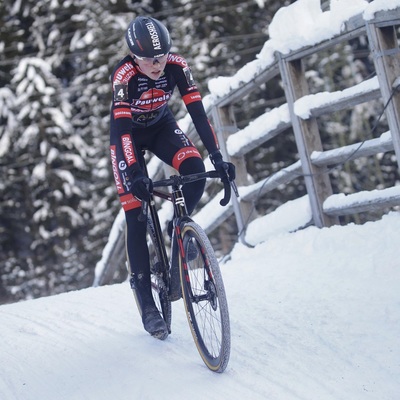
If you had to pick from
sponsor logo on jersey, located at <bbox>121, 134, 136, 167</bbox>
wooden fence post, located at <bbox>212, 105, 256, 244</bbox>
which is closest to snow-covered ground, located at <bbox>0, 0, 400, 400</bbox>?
wooden fence post, located at <bbox>212, 105, 256, 244</bbox>

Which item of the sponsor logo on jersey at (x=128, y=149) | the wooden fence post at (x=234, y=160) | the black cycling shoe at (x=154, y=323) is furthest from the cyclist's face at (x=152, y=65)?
the wooden fence post at (x=234, y=160)

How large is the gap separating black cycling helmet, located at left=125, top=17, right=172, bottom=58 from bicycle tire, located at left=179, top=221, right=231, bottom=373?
1.10 m

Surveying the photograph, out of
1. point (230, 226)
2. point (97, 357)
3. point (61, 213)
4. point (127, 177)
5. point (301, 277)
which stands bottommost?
point (230, 226)

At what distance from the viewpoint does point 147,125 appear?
15.1 feet

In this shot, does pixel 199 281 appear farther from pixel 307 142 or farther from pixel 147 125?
pixel 307 142

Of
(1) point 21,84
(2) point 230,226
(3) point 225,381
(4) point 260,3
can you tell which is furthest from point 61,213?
(3) point 225,381

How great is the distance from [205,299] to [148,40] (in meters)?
1.61

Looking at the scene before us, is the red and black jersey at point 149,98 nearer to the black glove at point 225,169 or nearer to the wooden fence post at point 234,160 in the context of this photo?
the black glove at point 225,169

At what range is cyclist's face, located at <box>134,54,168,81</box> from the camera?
13.4ft

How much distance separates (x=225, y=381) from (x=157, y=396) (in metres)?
0.36

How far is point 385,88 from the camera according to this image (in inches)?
201

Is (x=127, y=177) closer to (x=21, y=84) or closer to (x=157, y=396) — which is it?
(x=157, y=396)

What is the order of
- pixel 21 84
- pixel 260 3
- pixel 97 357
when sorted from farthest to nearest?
pixel 260 3 < pixel 21 84 < pixel 97 357

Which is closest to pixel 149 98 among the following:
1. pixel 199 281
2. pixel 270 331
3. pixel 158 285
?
pixel 158 285
